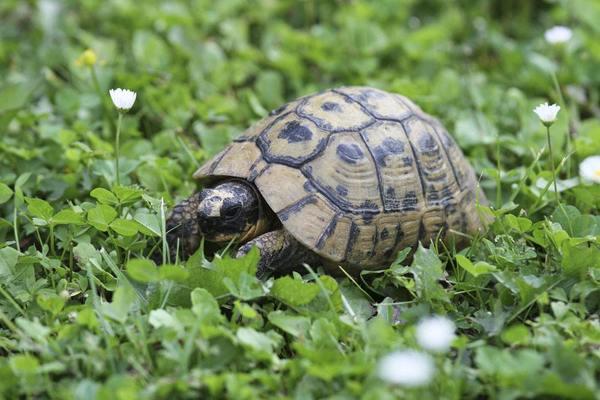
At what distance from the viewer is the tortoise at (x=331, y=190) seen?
290cm

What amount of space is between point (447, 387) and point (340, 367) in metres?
0.32

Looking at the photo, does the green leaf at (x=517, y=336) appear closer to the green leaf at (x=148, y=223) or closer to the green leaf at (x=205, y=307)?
the green leaf at (x=205, y=307)

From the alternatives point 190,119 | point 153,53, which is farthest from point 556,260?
point 153,53

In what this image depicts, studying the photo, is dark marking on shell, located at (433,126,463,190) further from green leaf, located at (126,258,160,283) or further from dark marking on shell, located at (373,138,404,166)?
green leaf, located at (126,258,160,283)

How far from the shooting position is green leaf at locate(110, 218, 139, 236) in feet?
9.32

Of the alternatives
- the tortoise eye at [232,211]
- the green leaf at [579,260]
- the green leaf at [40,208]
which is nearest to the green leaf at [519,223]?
the green leaf at [579,260]

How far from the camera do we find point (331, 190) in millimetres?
2938

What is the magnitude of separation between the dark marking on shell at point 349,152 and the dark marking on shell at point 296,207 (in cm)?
22

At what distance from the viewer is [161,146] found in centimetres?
387

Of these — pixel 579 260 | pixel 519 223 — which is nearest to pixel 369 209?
pixel 519 223

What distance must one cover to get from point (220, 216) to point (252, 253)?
1.17 feet

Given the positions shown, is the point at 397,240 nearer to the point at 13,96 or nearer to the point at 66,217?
the point at 66,217

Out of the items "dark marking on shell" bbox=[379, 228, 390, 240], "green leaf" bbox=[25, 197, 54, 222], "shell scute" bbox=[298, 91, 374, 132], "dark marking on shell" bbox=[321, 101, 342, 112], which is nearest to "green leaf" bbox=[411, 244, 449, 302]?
"dark marking on shell" bbox=[379, 228, 390, 240]

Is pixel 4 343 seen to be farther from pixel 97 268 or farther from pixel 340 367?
pixel 340 367
